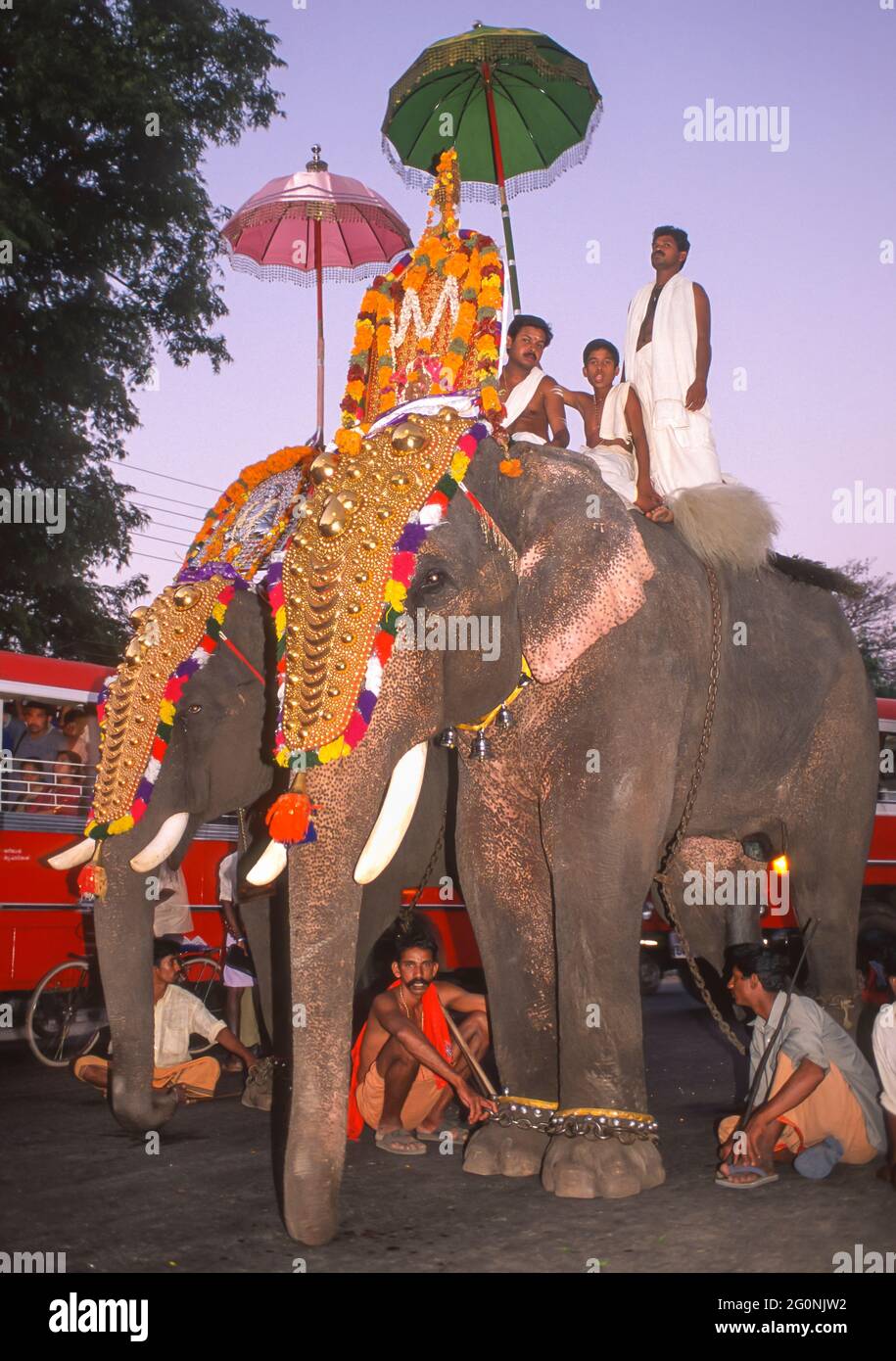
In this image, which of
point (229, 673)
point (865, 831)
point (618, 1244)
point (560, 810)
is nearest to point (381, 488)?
point (560, 810)

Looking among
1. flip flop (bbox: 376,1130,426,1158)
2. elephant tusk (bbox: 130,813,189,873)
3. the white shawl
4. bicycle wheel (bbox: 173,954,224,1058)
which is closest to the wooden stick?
flip flop (bbox: 376,1130,426,1158)

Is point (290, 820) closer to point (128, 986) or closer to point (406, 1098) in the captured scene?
point (128, 986)

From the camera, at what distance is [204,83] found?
19047mm

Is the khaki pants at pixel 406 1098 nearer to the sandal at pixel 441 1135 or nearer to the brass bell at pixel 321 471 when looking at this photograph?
the sandal at pixel 441 1135

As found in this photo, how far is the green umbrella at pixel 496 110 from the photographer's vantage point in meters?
7.04

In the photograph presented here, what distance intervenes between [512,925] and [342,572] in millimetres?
1981

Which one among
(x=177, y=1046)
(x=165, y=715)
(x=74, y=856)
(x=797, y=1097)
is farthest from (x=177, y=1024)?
(x=797, y=1097)

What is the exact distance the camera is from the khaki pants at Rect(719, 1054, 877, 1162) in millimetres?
5758

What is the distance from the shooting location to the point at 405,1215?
498 centimetres

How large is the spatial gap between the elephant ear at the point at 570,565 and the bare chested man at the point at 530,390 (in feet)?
4.68

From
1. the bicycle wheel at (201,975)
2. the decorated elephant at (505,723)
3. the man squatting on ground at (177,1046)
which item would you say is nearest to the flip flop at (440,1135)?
the decorated elephant at (505,723)

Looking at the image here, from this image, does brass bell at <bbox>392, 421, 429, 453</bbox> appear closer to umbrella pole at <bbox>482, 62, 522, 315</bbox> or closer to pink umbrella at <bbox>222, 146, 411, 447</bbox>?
umbrella pole at <bbox>482, 62, 522, 315</bbox>

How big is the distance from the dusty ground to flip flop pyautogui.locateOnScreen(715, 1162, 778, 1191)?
56 mm

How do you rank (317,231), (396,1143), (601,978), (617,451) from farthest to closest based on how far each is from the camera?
(317,231) < (617,451) < (396,1143) < (601,978)
